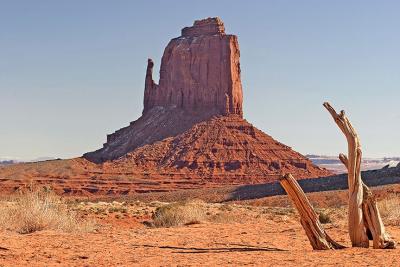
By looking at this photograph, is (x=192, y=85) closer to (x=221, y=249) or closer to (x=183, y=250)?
(x=221, y=249)

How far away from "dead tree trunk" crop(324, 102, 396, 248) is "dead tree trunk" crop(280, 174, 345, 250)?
606 mm

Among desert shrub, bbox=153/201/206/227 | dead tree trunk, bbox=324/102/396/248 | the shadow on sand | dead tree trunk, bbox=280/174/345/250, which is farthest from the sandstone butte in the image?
dead tree trunk, bbox=324/102/396/248

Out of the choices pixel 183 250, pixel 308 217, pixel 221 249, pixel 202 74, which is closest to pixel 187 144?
pixel 202 74

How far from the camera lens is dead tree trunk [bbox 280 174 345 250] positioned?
1440 cm

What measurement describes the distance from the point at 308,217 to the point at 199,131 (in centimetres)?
9777

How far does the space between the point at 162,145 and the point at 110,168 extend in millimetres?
11028

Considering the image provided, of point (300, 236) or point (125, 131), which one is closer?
point (300, 236)

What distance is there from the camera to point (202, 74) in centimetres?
12712

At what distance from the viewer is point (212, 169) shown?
10444cm

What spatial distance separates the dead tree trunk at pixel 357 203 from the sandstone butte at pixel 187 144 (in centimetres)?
7666

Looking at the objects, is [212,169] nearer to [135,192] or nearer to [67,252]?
[135,192]

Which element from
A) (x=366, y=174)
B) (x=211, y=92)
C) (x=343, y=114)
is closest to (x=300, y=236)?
(x=343, y=114)

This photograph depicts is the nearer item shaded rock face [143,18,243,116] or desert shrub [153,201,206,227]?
desert shrub [153,201,206,227]

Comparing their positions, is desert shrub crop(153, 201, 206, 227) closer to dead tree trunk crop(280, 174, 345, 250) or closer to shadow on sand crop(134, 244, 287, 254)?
shadow on sand crop(134, 244, 287, 254)
